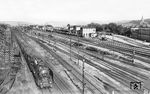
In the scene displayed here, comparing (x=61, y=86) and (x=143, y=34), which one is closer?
(x=61, y=86)

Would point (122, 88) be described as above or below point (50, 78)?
below

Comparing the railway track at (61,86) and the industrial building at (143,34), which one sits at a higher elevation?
the industrial building at (143,34)

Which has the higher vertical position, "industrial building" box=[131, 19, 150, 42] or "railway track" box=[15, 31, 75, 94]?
A: "industrial building" box=[131, 19, 150, 42]

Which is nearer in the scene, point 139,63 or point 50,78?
point 50,78

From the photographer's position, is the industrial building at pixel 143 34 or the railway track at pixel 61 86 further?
the industrial building at pixel 143 34

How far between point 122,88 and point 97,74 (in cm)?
870

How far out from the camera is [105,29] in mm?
164875

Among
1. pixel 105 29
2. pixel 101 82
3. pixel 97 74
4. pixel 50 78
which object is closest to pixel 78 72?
pixel 97 74

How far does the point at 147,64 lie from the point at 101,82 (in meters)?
21.3

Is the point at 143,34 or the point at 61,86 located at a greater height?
the point at 143,34

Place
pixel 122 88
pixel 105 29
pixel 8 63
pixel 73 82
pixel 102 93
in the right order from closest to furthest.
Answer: pixel 102 93 → pixel 122 88 → pixel 73 82 → pixel 8 63 → pixel 105 29

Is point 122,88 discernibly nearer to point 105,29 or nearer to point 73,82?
point 73,82

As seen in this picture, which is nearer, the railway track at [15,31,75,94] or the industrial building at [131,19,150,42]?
the railway track at [15,31,75,94]

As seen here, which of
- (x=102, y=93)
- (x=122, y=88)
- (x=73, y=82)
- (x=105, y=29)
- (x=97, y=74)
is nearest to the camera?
(x=102, y=93)
